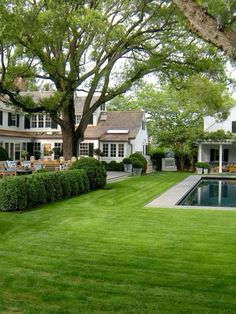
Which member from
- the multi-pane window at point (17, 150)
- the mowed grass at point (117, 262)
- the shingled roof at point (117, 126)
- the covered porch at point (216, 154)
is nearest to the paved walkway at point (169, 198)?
the mowed grass at point (117, 262)

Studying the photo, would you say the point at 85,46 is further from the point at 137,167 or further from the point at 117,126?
the point at 117,126

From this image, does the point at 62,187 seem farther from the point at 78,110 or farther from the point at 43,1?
the point at 78,110

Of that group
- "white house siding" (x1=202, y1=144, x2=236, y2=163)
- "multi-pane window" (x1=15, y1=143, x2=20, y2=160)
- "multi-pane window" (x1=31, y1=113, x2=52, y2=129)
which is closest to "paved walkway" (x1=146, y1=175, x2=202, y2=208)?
"white house siding" (x1=202, y1=144, x2=236, y2=163)

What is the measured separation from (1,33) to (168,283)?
1491 centimetres

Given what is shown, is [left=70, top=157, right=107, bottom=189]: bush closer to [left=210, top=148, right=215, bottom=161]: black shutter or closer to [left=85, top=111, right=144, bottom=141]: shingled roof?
[left=85, top=111, right=144, bottom=141]: shingled roof

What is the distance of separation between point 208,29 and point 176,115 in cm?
4220

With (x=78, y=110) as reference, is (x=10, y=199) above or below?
below

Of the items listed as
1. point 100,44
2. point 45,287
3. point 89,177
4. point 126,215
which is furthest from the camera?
point 100,44

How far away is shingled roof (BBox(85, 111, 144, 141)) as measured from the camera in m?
38.5

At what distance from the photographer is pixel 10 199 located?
44.1ft

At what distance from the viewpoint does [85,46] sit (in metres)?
23.0

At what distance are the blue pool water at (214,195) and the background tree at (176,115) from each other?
5.18 meters

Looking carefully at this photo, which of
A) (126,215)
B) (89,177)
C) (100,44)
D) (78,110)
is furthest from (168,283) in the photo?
(78,110)

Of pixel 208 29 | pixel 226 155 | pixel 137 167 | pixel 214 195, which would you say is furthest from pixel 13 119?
pixel 208 29
